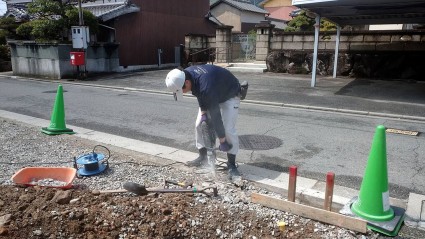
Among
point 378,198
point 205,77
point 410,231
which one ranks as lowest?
point 410,231

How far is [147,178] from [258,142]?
2.40m

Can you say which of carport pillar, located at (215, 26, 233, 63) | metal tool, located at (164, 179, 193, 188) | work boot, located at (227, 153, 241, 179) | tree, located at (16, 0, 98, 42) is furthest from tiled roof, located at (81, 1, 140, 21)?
metal tool, located at (164, 179, 193, 188)

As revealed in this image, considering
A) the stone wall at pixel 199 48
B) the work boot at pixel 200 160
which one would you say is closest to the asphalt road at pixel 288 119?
the work boot at pixel 200 160

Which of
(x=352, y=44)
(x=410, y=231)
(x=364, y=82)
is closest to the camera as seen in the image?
(x=410, y=231)

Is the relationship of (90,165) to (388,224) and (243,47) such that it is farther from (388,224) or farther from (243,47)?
(243,47)

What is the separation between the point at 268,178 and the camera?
14.0 feet

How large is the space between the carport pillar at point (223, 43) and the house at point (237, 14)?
49.6 ft

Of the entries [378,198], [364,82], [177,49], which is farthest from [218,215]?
[177,49]

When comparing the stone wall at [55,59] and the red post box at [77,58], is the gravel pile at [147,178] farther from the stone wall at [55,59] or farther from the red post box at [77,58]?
the stone wall at [55,59]

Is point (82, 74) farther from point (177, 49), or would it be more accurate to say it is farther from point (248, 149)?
point (248, 149)

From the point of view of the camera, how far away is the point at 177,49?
22781 mm

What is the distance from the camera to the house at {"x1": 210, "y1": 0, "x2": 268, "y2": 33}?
34188 millimetres

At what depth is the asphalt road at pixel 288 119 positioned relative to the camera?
4.91 metres

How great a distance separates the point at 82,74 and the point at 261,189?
14.1 metres
